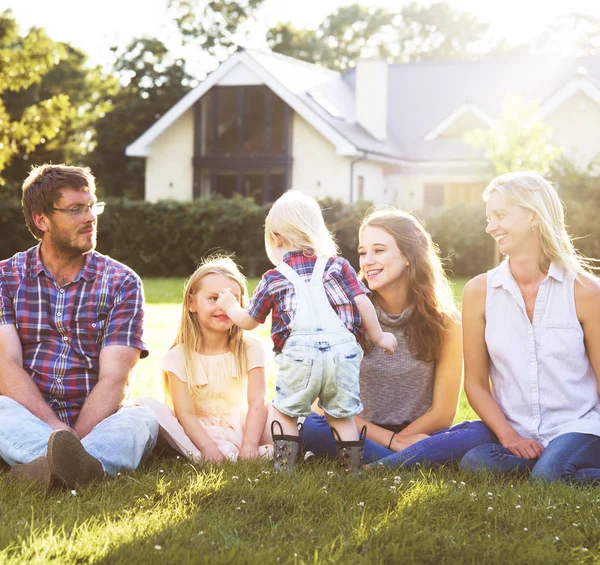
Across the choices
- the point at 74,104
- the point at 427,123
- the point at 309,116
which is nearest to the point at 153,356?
the point at 309,116

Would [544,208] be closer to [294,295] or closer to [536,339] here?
[536,339]

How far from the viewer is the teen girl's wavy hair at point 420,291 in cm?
536

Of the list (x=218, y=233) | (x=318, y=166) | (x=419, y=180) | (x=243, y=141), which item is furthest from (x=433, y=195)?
(x=218, y=233)

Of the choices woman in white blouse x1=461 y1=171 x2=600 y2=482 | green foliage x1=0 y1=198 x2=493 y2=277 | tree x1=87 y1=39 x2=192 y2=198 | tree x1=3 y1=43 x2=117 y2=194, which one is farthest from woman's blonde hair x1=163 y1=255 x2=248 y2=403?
tree x1=87 y1=39 x2=192 y2=198

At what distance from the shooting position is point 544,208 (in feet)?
15.9

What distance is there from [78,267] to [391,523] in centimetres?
243

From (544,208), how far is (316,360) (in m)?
1.41

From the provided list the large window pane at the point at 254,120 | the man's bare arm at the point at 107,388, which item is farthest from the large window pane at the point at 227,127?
the man's bare arm at the point at 107,388

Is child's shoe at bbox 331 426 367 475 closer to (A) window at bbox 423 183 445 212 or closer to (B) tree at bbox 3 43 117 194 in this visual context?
(A) window at bbox 423 183 445 212

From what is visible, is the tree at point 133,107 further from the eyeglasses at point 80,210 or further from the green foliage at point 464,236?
the eyeglasses at point 80,210

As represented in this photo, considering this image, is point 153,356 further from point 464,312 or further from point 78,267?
point 464,312

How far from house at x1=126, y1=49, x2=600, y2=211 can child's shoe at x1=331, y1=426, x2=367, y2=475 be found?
24976 millimetres

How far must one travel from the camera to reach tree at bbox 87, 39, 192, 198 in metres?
42.5

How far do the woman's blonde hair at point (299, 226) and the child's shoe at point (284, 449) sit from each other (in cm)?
94
